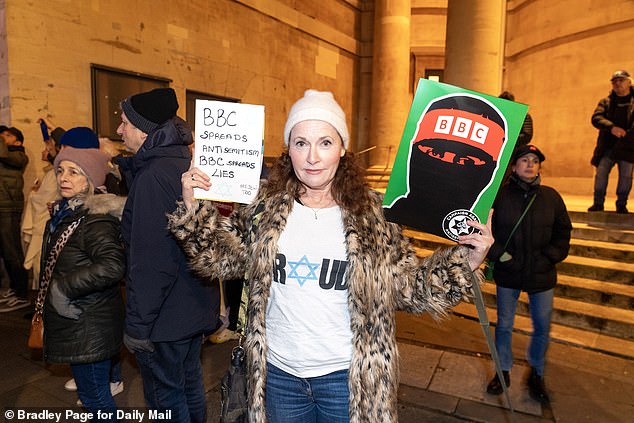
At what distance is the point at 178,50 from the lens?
959cm

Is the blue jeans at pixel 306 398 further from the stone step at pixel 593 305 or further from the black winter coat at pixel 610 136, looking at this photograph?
the black winter coat at pixel 610 136

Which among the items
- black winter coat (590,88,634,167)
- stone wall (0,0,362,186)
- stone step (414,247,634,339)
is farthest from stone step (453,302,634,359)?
stone wall (0,0,362,186)

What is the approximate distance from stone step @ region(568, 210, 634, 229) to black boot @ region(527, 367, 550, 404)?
14.6 feet

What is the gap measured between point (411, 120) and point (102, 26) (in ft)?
27.6

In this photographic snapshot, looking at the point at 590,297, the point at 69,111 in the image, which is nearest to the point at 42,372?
the point at 69,111

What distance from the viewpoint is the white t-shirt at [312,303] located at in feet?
5.84

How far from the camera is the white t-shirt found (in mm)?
1780

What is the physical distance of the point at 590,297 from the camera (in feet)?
18.8

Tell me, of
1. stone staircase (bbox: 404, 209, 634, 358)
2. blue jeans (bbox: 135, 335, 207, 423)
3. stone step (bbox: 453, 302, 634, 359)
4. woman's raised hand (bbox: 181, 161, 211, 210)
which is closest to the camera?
woman's raised hand (bbox: 181, 161, 211, 210)

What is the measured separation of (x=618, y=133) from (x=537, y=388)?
4821mm

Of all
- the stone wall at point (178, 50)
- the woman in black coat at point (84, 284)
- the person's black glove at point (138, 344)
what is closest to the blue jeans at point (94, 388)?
the woman in black coat at point (84, 284)

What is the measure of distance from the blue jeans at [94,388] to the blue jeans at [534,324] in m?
3.23

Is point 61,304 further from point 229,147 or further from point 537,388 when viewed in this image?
point 537,388

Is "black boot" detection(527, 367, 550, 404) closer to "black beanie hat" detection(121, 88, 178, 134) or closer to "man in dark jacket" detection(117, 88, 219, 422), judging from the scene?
"man in dark jacket" detection(117, 88, 219, 422)
